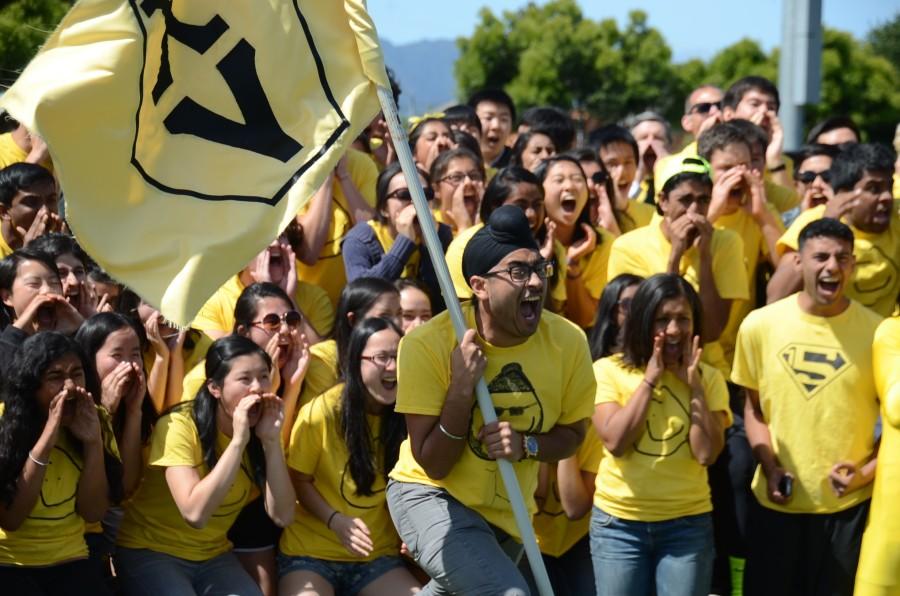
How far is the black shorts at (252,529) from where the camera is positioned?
629 cm

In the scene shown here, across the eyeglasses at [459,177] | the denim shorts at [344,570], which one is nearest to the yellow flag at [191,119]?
the denim shorts at [344,570]

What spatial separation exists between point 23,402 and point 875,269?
441 centimetres

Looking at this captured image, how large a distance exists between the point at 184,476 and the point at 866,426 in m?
3.18

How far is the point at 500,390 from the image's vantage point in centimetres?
516

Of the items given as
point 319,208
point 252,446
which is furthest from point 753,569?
point 319,208

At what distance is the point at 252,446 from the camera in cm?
621

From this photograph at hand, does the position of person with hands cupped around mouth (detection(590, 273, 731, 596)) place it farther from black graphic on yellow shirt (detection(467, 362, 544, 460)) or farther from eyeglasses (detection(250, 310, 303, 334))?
eyeglasses (detection(250, 310, 303, 334))

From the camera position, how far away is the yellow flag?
186 inches

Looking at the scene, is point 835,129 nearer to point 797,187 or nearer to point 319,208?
point 797,187

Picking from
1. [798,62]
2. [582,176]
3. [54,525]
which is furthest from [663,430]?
[798,62]

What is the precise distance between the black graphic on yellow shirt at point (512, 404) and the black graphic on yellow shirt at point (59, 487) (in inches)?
71.6

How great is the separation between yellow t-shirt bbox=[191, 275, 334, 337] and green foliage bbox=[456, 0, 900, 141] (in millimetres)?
35459

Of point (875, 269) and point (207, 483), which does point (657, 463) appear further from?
point (207, 483)

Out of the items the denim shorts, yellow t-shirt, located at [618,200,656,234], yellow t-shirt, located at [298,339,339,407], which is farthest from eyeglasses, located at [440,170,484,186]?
the denim shorts
